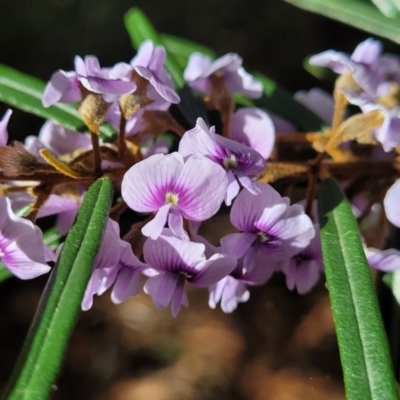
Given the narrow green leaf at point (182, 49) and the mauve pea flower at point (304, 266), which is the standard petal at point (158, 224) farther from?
the narrow green leaf at point (182, 49)

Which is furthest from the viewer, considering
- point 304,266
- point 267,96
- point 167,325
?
point 167,325

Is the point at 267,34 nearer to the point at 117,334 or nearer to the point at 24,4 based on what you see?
the point at 24,4

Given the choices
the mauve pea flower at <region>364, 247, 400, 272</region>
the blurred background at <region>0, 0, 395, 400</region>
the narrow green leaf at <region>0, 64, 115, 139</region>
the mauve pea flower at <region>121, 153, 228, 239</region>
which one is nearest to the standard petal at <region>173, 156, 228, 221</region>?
the mauve pea flower at <region>121, 153, 228, 239</region>

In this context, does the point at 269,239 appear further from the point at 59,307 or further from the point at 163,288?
the point at 59,307

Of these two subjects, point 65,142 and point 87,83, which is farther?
point 65,142

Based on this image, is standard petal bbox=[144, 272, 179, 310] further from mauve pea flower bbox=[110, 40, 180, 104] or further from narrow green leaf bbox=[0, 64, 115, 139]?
narrow green leaf bbox=[0, 64, 115, 139]

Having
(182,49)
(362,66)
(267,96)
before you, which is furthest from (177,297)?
(182,49)

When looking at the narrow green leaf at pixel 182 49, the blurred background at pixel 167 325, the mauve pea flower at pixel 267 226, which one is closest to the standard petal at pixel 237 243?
the mauve pea flower at pixel 267 226
